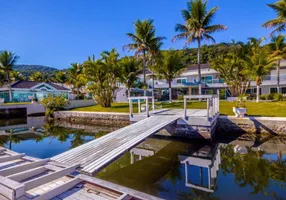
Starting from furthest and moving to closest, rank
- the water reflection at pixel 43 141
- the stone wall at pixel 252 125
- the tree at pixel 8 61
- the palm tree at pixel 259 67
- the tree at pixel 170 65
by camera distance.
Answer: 1. the tree at pixel 8 61
2. the tree at pixel 170 65
3. the palm tree at pixel 259 67
4. the stone wall at pixel 252 125
5. the water reflection at pixel 43 141

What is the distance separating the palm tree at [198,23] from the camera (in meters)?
20.3

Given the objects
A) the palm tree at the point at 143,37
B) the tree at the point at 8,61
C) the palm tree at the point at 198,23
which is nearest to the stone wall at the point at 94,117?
the palm tree at the point at 143,37

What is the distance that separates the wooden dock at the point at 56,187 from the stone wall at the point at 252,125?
369 inches

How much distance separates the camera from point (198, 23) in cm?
2047

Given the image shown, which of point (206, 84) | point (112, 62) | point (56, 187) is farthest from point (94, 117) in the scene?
point (206, 84)

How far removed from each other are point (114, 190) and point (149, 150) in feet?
18.0

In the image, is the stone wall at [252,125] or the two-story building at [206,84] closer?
the stone wall at [252,125]

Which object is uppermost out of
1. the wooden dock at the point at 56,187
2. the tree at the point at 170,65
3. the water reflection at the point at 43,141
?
the tree at the point at 170,65

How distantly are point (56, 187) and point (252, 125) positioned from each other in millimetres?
10501

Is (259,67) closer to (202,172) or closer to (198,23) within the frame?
(198,23)

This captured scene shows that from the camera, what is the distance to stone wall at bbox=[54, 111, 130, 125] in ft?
49.9

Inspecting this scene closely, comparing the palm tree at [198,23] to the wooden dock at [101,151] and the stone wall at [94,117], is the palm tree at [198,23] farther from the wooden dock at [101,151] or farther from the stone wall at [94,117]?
the wooden dock at [101,151]

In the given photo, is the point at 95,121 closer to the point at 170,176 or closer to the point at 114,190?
the point at 170,176

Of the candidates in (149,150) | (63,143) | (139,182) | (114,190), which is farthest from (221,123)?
(114,190)
